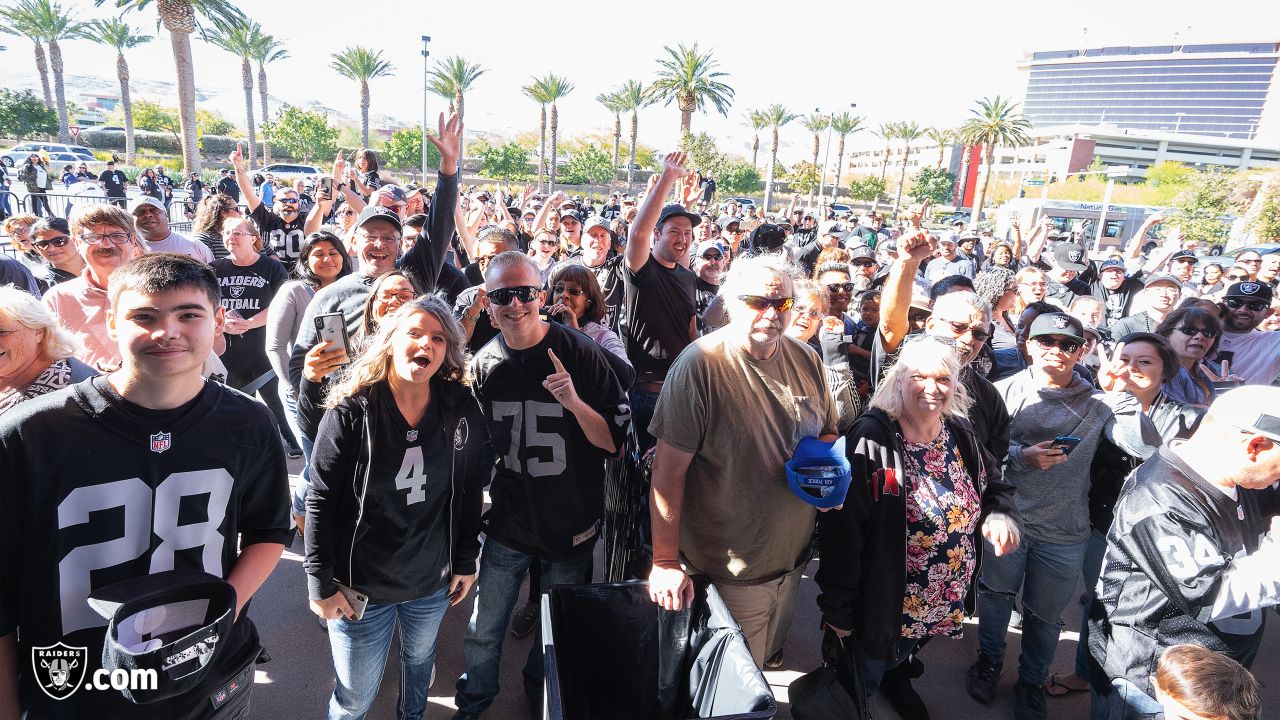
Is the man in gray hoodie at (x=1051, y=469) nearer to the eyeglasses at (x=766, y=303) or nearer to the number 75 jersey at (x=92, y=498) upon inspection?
the eyeglasses at (x=766, y=303)

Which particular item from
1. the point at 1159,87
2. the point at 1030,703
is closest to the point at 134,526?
the point at 1030,703

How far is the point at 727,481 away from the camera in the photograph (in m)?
2.50

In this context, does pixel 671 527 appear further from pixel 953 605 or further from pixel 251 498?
pixel 251 498

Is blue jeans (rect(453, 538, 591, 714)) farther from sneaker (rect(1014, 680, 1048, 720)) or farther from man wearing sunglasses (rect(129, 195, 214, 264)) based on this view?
man wearing sunglasses (rect(129, 195, 214, 264))

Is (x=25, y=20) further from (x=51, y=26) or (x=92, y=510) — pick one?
(x=92, y=510)

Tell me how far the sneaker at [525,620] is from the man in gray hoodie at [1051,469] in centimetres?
247

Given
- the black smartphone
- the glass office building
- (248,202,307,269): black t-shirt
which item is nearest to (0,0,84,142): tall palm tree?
(248,202,307,269): black t-shirt

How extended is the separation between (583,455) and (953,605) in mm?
1669

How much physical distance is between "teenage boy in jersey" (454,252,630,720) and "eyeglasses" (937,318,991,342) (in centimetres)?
165

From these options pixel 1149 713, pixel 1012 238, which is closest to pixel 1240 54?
pixel 1012 238

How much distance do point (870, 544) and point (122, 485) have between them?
246cm

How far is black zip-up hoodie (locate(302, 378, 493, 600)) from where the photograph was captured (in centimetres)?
221

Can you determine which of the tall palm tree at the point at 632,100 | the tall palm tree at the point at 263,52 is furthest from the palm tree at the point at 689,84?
the tall palm tree at the point at 263,52

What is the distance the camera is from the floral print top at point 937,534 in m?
2.52
